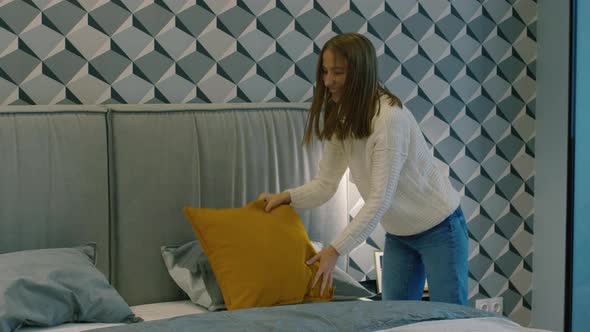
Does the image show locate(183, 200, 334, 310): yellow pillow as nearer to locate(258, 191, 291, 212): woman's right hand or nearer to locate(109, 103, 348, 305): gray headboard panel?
locate(258, 191, 291, 212): woman's right hand

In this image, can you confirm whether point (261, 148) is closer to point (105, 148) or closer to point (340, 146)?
point (340, 146)

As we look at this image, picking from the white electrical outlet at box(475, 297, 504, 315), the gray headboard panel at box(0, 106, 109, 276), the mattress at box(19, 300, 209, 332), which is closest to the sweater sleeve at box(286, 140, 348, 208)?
the mattress at box(19, 300, 209, 332)

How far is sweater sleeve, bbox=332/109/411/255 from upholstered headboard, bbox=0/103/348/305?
63 cm

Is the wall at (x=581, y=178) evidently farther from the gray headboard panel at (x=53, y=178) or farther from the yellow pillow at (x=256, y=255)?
the gray headboard panel at (x=53, y=178)

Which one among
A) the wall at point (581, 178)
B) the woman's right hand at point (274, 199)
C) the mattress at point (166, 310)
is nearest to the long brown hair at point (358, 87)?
the woman's right hand at point (274, 199)

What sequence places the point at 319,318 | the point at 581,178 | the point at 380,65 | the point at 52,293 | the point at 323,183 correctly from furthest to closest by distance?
the point at 581,178 < the point at 380,65 < the point at 323,183 < the point at 52,293 < the point at 319,318

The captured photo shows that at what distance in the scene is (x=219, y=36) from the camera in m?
3.30

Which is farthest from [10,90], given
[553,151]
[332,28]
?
[553,151]

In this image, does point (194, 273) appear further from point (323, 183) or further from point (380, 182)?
point (380, 182)

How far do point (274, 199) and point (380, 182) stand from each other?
1.49 feet

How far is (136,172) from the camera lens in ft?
9.64

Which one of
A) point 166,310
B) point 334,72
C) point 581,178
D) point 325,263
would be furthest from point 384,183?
point 581,178

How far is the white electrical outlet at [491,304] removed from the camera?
13.3ft

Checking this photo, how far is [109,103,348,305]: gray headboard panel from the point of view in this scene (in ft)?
9.60
